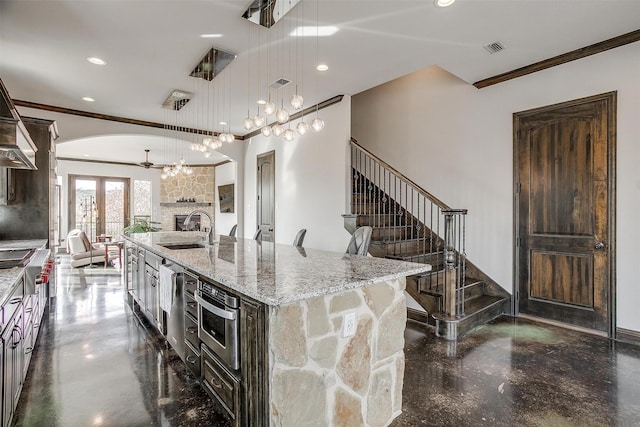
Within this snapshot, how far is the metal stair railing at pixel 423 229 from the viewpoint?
11.7 ft

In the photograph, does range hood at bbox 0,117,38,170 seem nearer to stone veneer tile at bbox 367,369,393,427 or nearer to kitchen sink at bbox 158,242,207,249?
kitchen sink at bbox 158,242,207,249

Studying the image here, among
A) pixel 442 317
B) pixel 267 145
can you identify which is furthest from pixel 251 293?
pixel 267 145

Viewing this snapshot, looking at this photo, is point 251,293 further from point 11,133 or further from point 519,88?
point 519,88

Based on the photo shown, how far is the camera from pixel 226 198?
35.9 ft

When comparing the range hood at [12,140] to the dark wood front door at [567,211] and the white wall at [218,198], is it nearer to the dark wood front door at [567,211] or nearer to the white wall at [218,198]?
the dark wood front door at [567,211]

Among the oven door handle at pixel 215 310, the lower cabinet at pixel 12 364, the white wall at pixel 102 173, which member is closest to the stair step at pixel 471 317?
the oven door handle at pixel 215 310

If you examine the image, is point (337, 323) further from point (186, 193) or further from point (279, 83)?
point (186, 193)

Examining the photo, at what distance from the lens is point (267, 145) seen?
6809 mm

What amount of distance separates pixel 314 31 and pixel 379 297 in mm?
2570

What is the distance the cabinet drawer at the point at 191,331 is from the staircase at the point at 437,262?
2340 mm

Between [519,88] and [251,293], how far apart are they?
420 centimetres

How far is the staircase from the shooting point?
3.53m

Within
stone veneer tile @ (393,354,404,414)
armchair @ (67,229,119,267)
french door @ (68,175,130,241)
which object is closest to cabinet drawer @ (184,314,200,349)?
stone veneer tile @ (393,354,404,414)

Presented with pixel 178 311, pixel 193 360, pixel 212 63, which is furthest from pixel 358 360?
pixel 212 63
